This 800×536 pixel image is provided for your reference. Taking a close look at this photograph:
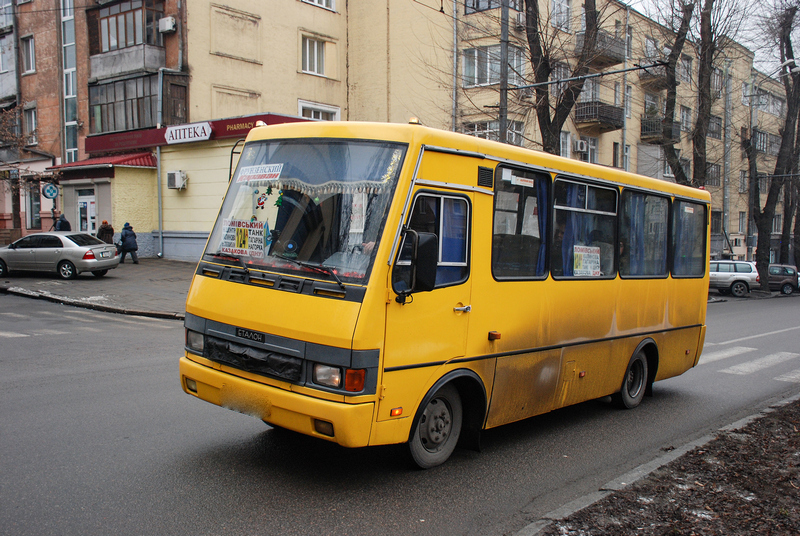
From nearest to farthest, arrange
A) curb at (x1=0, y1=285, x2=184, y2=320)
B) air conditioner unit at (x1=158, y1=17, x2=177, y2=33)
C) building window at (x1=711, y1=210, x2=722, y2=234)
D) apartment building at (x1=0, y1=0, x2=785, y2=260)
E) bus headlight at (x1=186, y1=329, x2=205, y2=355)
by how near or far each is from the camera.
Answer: bus headlight at (x1=186, y1=329, x2=205, y2=355), curb at (x1=0, y1=285, x2=184, y2=320), apartment building at (x1=0, y1=0, x2=785, y2=260), air conditioner unit at (x1=158, y1=17, x2=177, y2=33), building window at (x1=711, y1=210, x2=722, y2=234)

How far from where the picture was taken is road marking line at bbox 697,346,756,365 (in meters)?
11.4

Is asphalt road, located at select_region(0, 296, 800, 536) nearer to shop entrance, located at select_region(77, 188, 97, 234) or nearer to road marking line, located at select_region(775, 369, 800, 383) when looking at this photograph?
road marking line, located at select_region(775, 369, 800, 383)

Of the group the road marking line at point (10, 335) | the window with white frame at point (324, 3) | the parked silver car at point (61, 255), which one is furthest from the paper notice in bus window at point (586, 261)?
the window with white frame at point (324, 3)

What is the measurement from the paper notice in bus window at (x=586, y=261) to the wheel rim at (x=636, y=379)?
166 centimetres

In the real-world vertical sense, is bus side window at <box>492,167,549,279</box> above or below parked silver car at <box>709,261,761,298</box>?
above

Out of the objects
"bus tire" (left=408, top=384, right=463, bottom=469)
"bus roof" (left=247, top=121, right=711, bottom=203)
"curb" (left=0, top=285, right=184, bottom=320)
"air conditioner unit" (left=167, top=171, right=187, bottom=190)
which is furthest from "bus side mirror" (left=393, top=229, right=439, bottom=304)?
"air conditioner unit" (left=167, top=171, right=187, bottom=190)

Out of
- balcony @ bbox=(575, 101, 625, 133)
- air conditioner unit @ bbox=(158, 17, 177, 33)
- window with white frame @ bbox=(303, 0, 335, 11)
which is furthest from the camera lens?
window with white frame @ bbox=(303, 0, 335, 11)

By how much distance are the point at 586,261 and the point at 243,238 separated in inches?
136

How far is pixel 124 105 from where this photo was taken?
28.3m

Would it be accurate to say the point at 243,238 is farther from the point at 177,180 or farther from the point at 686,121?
the point at 686,121

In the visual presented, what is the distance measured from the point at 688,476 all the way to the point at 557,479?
3.20ft

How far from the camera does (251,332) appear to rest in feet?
15.4

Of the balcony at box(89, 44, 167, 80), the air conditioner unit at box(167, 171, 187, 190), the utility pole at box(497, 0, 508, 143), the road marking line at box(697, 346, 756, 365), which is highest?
the balcony at box(89, 44, 167, 80)

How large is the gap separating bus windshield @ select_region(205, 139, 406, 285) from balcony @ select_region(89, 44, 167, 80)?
81.2 feet
